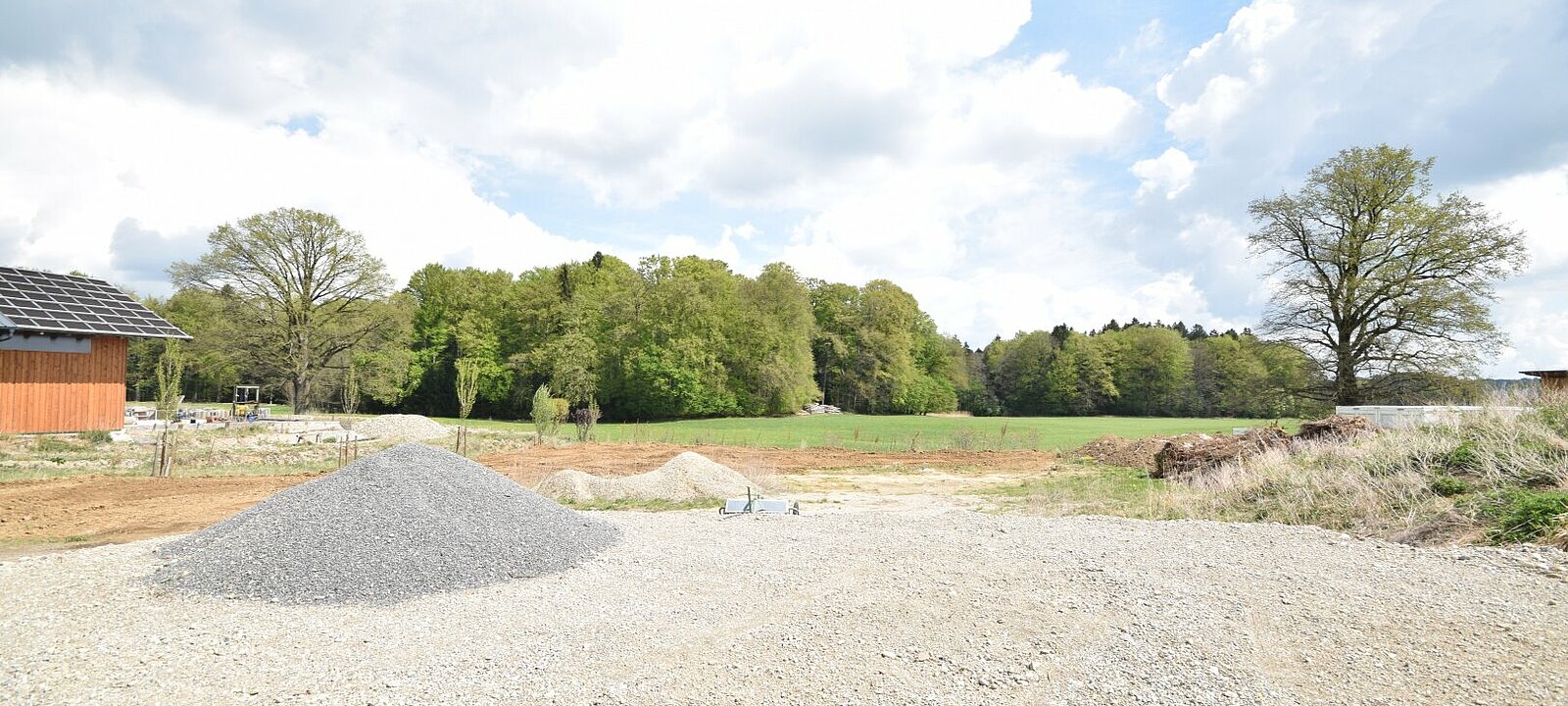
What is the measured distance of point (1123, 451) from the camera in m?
22.4

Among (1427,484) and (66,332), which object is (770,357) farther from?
(1427,484)

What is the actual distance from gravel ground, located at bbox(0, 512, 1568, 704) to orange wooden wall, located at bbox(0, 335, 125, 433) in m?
16.9

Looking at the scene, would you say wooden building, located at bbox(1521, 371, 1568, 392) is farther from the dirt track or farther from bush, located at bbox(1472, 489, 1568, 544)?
bush, located at bbox(1472, 489, 1568, 544)

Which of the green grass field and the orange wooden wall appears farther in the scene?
the green grass field

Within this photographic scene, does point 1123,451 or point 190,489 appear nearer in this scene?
point 190,489

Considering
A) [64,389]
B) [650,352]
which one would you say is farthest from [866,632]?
[650,352]

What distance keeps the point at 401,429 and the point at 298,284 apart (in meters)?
15.0

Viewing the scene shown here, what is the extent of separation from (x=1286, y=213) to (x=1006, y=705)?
26.3m

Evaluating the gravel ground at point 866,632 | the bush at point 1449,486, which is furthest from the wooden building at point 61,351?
the bush at point 1449,486

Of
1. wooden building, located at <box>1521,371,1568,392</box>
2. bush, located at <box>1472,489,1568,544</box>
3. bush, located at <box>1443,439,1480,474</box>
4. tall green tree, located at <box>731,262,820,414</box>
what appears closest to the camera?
bush, located at <box>1472,489,1568,544</box>

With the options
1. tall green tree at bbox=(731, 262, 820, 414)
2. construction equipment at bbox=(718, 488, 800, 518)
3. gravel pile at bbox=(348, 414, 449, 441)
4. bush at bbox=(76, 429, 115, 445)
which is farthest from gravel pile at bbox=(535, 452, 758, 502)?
tall green tree at bbox=(731, 262, 820, 414)

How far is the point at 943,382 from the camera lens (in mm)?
62312

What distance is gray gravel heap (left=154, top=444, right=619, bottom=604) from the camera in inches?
280

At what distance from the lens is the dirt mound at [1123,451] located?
21.2 metres
